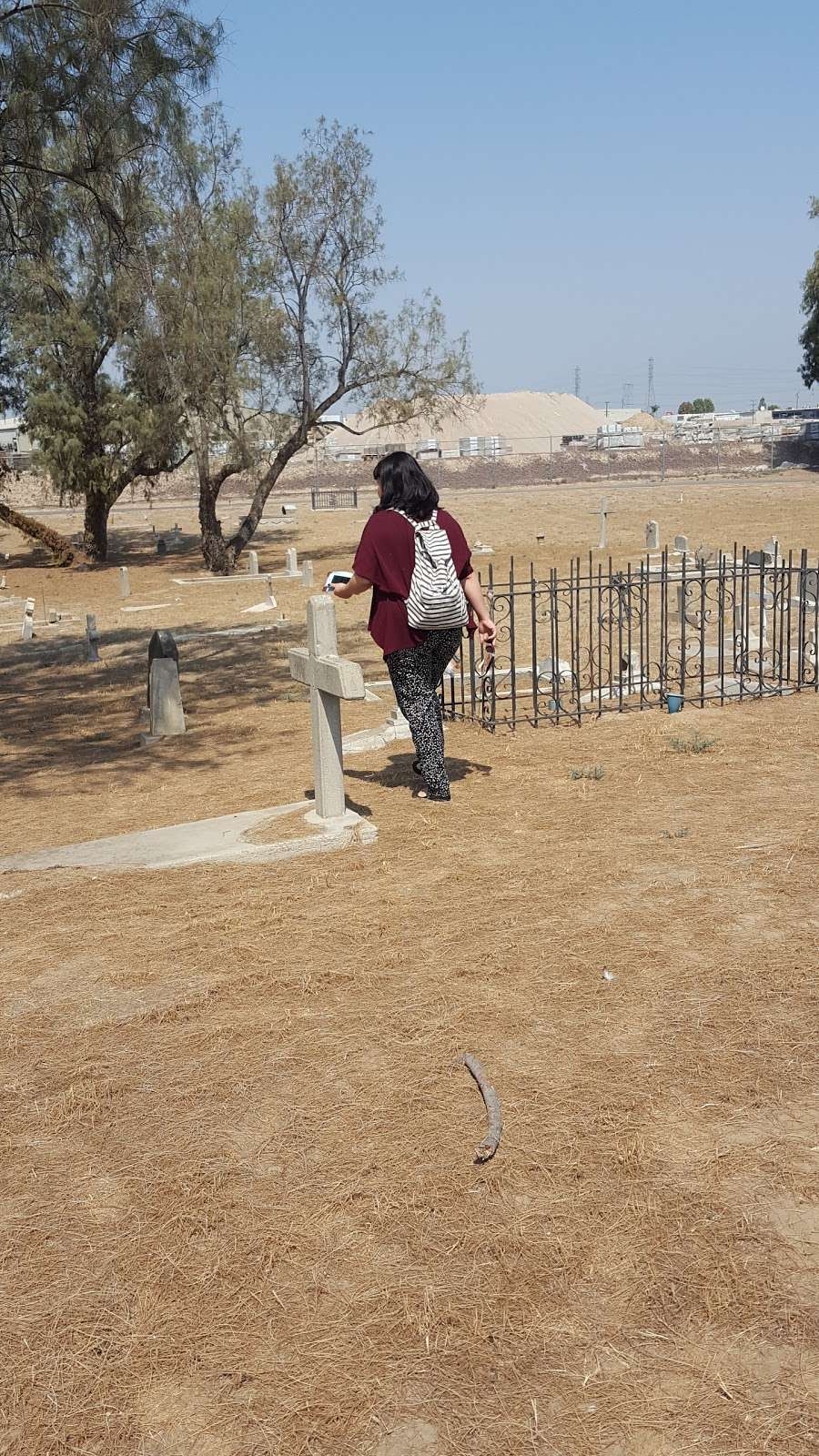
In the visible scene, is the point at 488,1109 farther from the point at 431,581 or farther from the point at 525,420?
the point at 525,420

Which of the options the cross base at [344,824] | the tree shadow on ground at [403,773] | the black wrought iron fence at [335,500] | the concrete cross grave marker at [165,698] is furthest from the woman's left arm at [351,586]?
the black wrought iron fence at [335,500]

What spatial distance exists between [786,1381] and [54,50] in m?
10.5

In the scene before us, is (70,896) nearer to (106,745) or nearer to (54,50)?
(106,745)

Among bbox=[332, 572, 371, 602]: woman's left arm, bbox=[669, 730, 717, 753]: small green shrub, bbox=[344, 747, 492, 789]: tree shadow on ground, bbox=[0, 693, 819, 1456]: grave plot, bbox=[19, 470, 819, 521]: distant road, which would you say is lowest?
bbox=[0, 693, 819, 1456]: grave plot

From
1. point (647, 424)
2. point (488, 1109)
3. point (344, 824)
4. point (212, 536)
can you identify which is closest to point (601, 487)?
point (212, 536)

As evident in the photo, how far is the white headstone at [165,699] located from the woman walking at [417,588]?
3.67 m

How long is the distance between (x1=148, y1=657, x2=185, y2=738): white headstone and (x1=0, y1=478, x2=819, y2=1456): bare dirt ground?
3.21 m

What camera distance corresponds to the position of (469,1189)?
3.17 meters

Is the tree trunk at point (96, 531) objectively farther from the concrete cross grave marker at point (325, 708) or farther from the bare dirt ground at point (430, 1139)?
the concrete cross grave marker at point (325, 708)

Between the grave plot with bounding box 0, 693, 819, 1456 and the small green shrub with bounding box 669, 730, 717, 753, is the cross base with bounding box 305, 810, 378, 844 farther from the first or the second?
the small green shrub with bounding box 669, 730, 717, 753

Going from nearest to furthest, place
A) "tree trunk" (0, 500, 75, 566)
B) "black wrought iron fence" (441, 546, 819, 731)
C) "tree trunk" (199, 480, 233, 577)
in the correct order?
"black wrought iron fence" (441, 546, 819, 731), "tree trunk" (199, 480, 233, 577), "tree trunk" (0, 500, 75, 566)

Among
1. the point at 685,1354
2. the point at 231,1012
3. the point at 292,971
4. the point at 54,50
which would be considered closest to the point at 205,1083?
the point at 231,1012

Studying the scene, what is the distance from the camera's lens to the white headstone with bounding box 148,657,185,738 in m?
9.84

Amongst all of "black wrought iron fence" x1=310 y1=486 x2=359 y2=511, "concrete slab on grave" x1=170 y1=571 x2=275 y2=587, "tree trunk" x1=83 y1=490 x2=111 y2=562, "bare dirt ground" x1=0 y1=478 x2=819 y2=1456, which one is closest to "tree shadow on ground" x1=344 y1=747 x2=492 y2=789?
"bare dirt ground" x1=0 y1=478 x2=819 y2=1456
